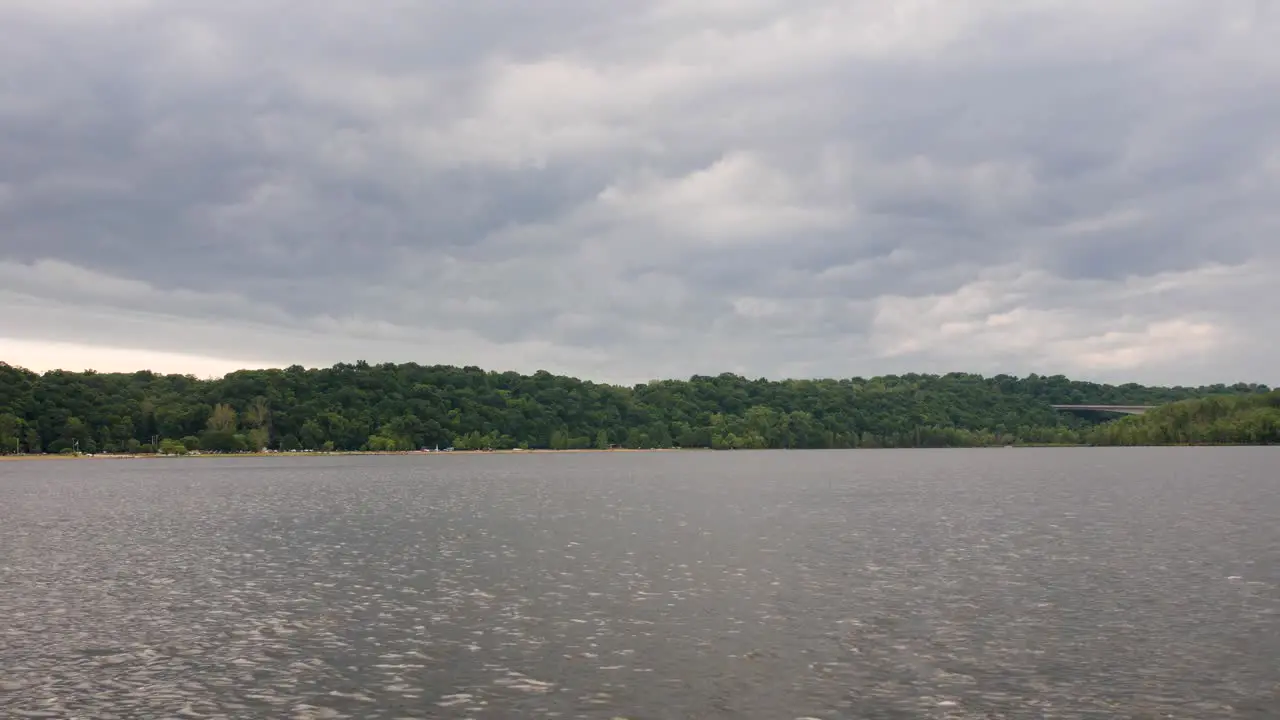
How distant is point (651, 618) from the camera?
39.6 m

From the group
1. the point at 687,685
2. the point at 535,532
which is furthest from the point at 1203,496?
the point at 687,685

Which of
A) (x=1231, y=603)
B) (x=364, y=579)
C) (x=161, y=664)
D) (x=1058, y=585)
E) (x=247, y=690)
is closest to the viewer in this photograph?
(x=247, y=690)

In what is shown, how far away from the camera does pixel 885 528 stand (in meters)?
77.2

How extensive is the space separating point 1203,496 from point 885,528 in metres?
54.9

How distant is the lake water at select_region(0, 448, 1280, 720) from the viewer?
27.7 m

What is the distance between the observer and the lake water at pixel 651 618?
90.9 feet

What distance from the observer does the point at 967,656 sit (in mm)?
32438

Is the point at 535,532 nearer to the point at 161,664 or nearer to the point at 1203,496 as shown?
the point at 161,664

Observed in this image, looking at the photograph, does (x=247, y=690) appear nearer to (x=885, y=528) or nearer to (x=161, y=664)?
(x=161, y=664)

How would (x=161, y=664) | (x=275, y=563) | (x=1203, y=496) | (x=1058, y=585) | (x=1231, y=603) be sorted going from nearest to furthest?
(x=161, y=664) → (x=1231, y=603) → (x=1058, y=585) → (x=275, y=563) → (x=1203, y=496)

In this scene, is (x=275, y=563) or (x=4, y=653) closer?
(x=4, y=653)

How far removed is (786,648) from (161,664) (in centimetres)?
1902

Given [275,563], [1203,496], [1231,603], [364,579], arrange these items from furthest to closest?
[1203,496], [275,563], [364,579], [1231,603]

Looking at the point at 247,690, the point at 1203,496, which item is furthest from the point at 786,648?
the point at 1203,496
